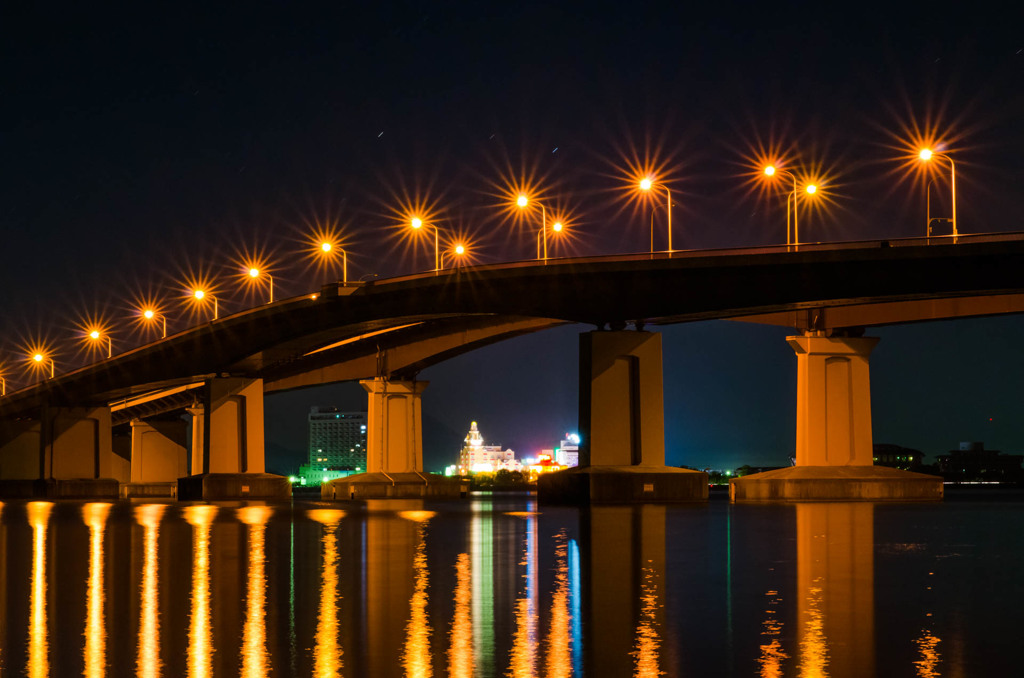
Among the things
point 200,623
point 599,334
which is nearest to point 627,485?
point 599,334

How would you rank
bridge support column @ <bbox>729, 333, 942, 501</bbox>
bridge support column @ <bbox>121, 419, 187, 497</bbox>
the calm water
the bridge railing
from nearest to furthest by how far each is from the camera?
the calm water < the bridge railing < bridge support column @ <bbox>729, 333, 942, 501</bbox> < bridge support column @ <bbox>121, 419, 187, 497</bbox>

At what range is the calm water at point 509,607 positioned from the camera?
12.1m

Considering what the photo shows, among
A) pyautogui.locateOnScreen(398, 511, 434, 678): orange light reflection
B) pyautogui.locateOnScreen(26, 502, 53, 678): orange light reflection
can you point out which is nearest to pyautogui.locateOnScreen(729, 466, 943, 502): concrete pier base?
pyautogui.locateOnScreen(26, 502, 53, 678): orange light reflection

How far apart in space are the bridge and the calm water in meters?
30.7

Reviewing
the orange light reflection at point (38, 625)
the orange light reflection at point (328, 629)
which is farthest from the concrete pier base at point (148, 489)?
the orange light reflection at point (328, 629)

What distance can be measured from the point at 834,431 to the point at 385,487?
38.8 m

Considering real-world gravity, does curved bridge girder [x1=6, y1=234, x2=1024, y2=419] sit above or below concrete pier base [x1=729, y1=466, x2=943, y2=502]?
above

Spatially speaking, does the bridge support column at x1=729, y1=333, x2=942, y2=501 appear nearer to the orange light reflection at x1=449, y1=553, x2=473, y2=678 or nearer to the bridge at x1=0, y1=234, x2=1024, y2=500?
the bridge at x1=0, y1=234, x2=1024, y2=500

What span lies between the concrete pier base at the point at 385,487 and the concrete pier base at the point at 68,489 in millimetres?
26568

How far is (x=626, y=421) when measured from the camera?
221 feet

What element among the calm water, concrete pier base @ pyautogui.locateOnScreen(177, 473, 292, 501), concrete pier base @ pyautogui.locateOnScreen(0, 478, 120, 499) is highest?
the calm water

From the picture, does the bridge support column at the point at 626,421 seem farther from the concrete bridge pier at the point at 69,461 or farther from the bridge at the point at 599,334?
the concrete bridge pier at the point at 69,461

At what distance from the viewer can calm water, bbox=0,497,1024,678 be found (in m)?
12.1

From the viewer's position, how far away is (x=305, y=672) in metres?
11.4
